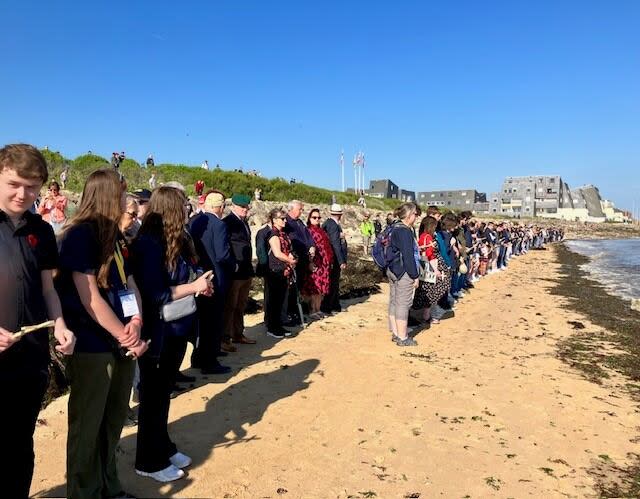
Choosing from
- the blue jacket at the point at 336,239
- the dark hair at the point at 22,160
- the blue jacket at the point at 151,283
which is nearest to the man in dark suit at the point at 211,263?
the blue jacket at the point at 151,283

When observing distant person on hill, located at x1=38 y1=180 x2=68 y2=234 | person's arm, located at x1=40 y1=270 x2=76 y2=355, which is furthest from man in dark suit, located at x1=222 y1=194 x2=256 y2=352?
distant person on hill, located at x1=38 y1=180 x2=68 y2=234

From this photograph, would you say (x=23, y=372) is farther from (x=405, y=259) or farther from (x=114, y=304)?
(x=405, y=259)

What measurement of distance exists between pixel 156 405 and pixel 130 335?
809 mm

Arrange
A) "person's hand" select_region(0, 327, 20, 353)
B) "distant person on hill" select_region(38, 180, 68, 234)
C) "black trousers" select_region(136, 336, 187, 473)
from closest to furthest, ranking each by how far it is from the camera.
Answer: "person's hand" select_region(0, 327, 20, 353) < "black trousers" select_region(136, 336, 187, 473) < "distant person on hill" select_region(38, 180, 68, 234)

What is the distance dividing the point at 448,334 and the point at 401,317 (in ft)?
4.96

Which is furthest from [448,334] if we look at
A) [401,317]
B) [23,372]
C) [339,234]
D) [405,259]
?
[23,372]

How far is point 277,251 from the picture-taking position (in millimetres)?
7109

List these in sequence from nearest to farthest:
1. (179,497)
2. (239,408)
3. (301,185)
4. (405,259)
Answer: (179,497) < (239,408) < (405,259) < (301,185)

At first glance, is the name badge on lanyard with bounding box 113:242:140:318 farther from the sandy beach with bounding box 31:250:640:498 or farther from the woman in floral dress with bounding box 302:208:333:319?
the woman in floral dress with bounding box 302:208:333:319

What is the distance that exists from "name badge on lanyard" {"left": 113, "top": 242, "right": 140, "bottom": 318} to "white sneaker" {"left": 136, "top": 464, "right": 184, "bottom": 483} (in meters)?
1.29

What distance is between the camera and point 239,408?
4637 mm

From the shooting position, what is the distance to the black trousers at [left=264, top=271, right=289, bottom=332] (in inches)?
287

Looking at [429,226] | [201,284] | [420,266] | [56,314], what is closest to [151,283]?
[201,284]

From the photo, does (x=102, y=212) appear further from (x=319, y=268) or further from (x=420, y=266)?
(x=319, y=268)
